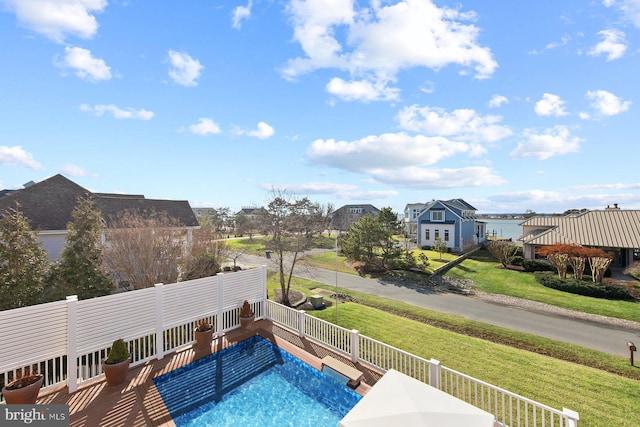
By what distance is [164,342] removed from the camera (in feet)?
25.4

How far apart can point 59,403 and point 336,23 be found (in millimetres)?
13234

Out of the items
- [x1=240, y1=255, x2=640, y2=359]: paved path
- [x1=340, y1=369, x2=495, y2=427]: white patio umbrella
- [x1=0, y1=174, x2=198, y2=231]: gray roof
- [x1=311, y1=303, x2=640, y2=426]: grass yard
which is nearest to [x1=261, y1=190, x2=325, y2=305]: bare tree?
[x1=240, y1=255, x2=640, y2=359]: paved path

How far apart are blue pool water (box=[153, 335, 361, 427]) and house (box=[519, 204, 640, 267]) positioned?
2349 cm

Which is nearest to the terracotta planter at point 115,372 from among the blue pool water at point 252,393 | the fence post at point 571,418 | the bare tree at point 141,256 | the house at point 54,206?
the blue pool water at point 252,393

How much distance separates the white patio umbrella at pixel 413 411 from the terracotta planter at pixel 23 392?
5.96m

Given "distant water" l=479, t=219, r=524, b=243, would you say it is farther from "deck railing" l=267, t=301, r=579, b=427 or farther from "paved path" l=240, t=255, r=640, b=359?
"deck railing" l=267, t=301, r=579, b=427

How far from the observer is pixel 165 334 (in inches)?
304

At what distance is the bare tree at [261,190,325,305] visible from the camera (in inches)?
582

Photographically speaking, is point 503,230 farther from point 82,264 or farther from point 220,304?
point 82,264

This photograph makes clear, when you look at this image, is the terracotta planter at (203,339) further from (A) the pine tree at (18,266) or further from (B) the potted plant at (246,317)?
(A) the pine tree at (18,266)

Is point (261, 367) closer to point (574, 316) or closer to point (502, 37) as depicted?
point (502, 37)

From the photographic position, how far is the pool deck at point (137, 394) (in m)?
5.22

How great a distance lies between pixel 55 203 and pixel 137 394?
15.9m

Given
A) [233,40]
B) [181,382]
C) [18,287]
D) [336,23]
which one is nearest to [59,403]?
[181,382]
